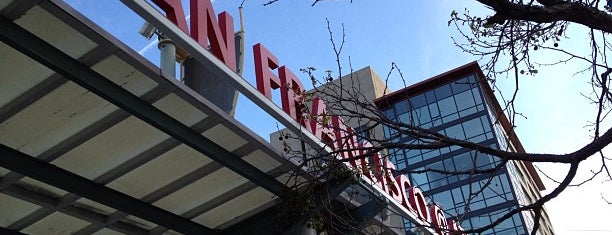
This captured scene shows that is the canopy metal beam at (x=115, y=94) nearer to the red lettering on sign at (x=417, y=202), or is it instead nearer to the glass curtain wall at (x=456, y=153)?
the red lettering on sign at (x=417, y=202)

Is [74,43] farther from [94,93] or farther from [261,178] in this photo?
[261,178]

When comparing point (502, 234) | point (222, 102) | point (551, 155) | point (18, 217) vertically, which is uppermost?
point (502, 234)

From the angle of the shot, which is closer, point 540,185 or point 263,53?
point 263,53

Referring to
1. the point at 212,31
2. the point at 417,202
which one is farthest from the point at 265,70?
the point at 417,202

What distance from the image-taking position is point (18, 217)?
33.7 feet

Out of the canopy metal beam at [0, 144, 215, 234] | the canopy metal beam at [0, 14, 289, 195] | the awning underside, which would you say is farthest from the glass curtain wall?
the canopy metal beam at [0, 14, 289, 195]

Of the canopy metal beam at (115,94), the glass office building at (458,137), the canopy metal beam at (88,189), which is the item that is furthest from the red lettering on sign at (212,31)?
the glass office building at (458,137)

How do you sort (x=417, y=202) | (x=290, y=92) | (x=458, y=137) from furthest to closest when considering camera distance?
(x=458, y=137)
(x=417, y=202)
(x=290, y=92)

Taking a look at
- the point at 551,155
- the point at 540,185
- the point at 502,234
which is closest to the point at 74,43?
the point at 551,155

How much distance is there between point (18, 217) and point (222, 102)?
372cm

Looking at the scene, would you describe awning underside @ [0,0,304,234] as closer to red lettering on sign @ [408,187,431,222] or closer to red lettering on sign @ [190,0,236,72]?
red lettering on sign @ [190,0,236,72]

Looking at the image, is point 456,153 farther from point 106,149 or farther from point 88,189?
point 106,149

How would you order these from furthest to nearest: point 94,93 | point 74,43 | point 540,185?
1. point 540,185
2. point 94,93
3. point 74,43

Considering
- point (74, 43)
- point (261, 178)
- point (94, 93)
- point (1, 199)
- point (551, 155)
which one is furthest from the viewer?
point (261, 178)
